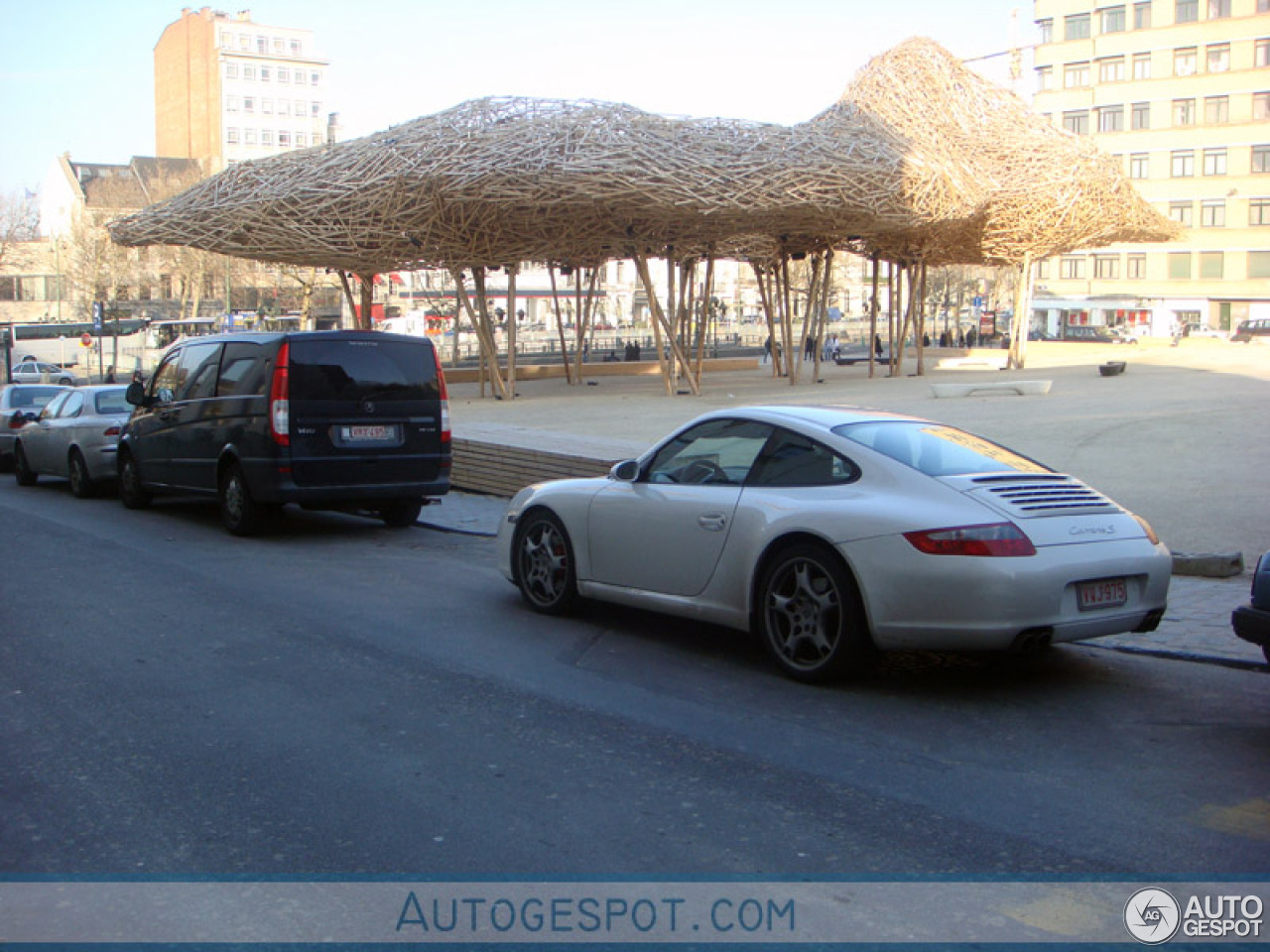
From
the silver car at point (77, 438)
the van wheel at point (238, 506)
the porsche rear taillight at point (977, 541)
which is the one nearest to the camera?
the porsche rear taillight at point (977, 541)

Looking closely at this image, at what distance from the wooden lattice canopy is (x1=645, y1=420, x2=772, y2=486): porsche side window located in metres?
17.4

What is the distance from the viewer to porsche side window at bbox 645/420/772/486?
7.13 meters

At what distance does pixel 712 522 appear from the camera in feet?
22.9

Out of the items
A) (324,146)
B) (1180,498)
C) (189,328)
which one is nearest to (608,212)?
(324,146)

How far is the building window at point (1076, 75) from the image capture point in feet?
302

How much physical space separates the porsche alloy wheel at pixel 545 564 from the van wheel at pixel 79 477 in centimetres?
925

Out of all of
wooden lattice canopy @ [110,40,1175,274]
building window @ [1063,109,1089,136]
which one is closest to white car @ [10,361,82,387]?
wooden lattice canopy @ [110,40,1175,274]

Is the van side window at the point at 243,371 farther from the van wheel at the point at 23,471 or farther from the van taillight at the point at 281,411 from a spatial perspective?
the van wheel at the point at 23,471

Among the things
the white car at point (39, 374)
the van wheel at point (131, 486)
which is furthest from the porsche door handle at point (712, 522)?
the white car at point (39, 374)

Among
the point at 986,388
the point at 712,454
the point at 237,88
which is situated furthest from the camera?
the point at 237,88

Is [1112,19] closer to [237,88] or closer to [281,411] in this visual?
[237,88]

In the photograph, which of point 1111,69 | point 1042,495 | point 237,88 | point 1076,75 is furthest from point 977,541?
point 237,88

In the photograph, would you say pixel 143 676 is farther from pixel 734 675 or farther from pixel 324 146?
pixel 324 146

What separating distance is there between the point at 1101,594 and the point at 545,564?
3.43 m
